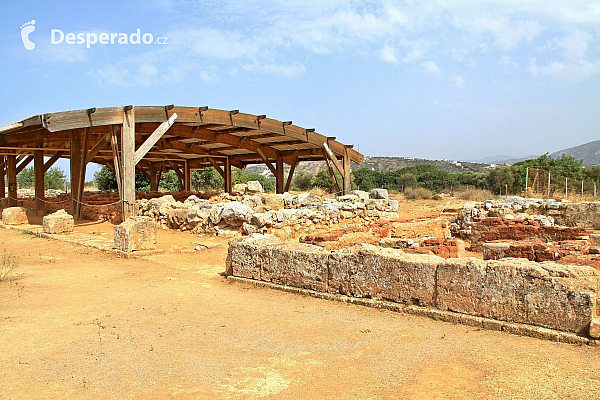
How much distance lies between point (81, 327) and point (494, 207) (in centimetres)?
1135

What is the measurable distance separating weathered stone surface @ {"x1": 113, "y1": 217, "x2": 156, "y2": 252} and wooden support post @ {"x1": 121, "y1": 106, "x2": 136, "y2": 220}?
328 cm

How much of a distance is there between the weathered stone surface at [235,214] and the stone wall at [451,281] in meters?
5.95

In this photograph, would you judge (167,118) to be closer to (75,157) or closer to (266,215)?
(75,157)

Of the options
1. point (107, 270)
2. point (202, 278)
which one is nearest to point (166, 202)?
point (107, 270)

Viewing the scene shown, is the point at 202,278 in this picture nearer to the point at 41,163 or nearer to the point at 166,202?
the point at 166,202

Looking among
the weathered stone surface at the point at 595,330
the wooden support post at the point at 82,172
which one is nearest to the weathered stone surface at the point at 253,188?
the wooden support post at the point at 82,172

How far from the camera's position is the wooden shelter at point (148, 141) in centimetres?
1352

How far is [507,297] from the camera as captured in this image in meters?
4.50

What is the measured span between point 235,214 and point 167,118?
439cm

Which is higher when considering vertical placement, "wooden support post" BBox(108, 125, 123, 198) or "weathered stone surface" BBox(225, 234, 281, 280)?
"wooden support post" BBox(108, 125, 123, 198)

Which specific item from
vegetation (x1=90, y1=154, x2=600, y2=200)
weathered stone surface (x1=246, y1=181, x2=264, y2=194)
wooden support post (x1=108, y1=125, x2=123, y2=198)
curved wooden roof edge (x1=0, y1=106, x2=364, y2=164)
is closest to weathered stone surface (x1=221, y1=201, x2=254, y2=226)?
wooden support post (x1=108, y1=125, x2=123, y2=198)

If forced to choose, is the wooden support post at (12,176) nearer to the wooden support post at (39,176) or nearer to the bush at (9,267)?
the wooden support post at (39,176)

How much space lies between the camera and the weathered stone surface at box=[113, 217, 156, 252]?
10.0m

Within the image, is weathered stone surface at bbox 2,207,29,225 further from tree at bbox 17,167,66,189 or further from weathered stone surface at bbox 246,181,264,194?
tree at bbox 17,167,66,189
